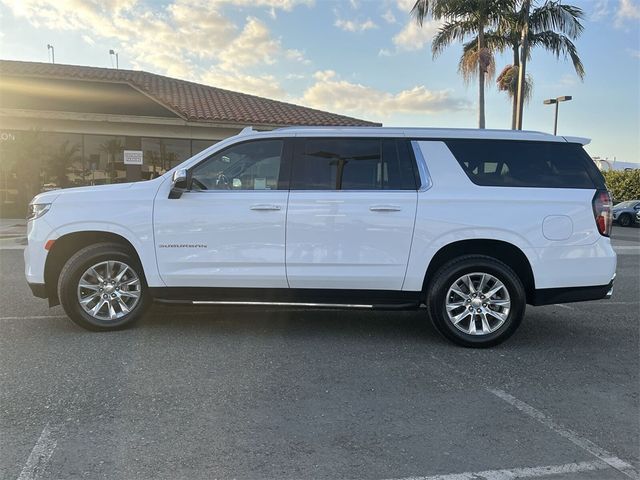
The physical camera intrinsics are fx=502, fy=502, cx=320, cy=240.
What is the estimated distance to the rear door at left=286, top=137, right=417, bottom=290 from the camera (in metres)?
4.61

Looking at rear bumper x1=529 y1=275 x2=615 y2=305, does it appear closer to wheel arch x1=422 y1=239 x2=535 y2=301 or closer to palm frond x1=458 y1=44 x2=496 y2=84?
wheel arch x1=422 y1=239 x2=535 y2=301

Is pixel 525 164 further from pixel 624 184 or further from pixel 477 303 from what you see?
pixel 624 184

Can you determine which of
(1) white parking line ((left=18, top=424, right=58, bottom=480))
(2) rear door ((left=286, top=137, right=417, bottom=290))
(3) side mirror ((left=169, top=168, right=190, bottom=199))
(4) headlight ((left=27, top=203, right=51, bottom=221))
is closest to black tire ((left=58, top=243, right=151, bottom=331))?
(4) headlight ((left=27, top=203, right=51, bottom=221))

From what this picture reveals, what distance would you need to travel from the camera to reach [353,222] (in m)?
4.60

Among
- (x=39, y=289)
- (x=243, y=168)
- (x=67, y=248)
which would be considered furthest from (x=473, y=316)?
(x=39, y=289)

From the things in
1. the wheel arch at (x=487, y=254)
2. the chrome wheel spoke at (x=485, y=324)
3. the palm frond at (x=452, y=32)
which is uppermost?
the palm frond at (x=452, y=32)

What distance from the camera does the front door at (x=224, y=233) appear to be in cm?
466

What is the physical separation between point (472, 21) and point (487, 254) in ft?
64.6

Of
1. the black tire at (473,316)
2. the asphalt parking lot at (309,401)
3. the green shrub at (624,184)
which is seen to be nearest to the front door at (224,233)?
the asphalt parking lot at (309,401)

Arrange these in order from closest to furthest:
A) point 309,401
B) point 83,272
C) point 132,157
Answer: point 309,401
point 83,272
point 132,157

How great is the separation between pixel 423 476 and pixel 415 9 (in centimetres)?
2168

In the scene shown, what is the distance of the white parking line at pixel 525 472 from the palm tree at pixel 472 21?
19603 millimetres

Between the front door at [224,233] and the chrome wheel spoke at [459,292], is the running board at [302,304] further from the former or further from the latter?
the chrome wheel spoke at [459,292]

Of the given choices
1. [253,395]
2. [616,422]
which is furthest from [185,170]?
[616,422]
